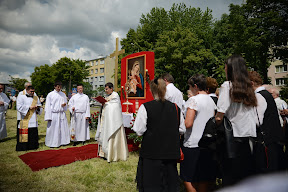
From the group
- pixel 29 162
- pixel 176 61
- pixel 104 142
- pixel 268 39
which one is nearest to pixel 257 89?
pixel 104 142

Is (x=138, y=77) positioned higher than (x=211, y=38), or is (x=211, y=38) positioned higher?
(x=211, y=38)

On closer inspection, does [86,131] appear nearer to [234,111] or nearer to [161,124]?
[161,124]

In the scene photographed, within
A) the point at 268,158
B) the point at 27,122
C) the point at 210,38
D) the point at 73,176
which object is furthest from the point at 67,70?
the point at 268,158

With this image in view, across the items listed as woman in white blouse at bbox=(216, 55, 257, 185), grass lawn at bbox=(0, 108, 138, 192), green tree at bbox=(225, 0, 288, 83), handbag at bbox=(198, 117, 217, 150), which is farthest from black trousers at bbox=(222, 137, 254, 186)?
green tree at bbox=(225, 0, 288, 83)

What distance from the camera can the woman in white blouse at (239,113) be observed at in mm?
2188

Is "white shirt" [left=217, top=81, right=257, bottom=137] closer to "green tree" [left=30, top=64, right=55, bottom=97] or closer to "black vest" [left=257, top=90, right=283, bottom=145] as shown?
"black vest" [left=257, top=90, right=283, bottom=145]

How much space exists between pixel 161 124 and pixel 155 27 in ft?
87.0

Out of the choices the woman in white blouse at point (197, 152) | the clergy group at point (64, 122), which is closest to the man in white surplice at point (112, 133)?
the clergy group at point (64, 122)

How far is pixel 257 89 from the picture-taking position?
2715 millimetres

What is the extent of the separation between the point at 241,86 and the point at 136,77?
6466 mm

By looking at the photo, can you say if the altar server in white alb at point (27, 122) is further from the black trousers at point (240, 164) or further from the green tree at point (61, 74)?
the green tree at point (61, 74)

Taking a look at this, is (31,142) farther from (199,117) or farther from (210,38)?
(210,38)

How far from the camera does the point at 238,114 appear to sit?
2279 mm

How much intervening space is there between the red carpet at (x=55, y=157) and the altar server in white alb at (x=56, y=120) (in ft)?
2.69
